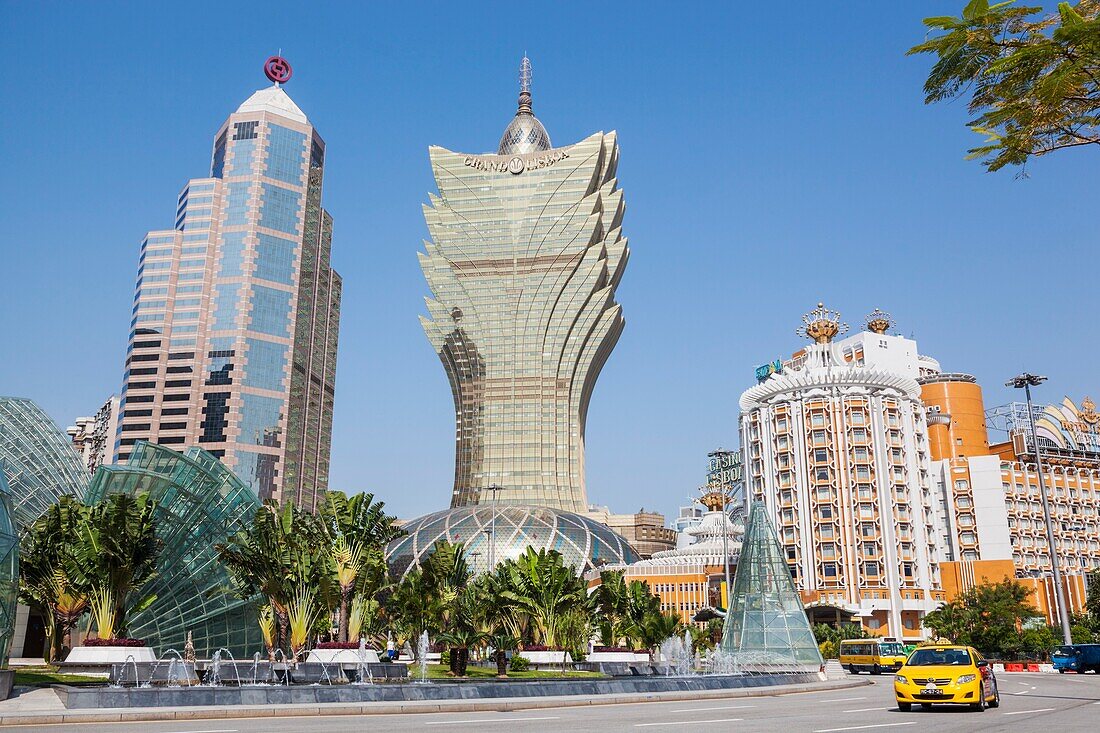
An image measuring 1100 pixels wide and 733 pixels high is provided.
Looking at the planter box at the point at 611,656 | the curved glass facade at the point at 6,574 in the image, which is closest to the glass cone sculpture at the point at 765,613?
the planter box at the point at 611,656

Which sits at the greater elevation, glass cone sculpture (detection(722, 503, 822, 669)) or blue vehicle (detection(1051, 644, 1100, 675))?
glass cone sculpture (detection(722, 503, 822, 669))

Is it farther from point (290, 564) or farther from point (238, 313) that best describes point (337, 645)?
point (238, 313)

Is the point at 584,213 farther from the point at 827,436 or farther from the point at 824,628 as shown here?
the point at 824,628

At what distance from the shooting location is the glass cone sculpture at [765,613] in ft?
178

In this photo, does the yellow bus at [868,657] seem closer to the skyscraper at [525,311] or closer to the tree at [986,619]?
the tree at [986,619]

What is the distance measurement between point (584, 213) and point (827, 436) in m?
81.0

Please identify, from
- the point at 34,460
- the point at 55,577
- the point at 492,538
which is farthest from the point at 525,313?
the point at 55,577

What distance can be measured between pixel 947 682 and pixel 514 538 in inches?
4499

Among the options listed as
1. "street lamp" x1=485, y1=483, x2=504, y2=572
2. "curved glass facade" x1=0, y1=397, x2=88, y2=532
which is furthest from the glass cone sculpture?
"curved glass facade" x1=0, y1=397, x2=88, y2=532

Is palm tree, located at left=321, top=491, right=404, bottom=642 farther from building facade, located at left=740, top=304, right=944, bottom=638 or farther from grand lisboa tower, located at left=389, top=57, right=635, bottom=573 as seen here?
grand lisboa tower, located at left=389, top=57, right=635, bottom=573

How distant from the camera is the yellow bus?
208ft

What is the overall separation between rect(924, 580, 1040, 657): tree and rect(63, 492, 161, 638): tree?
215ft

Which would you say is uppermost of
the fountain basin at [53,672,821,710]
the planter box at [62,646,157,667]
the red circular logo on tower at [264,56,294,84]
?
the red circular logo on tower at [264,56,294,84]

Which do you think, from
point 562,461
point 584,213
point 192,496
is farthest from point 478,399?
point 192,496
